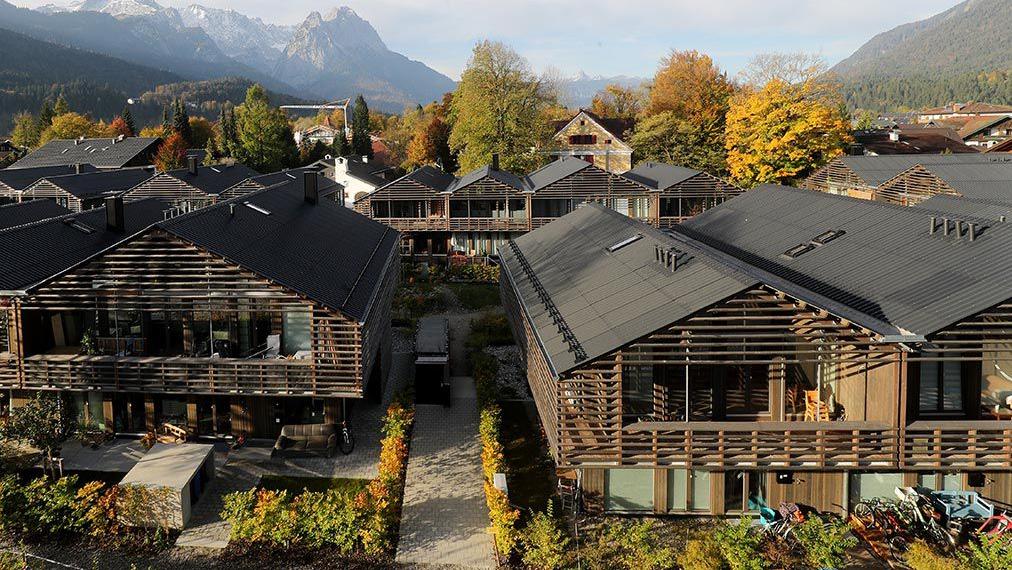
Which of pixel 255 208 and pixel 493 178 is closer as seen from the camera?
pixel 255 208

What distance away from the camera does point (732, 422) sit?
602 inches

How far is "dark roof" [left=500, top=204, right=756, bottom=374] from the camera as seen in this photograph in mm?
14594

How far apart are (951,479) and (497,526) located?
9147 millimetres

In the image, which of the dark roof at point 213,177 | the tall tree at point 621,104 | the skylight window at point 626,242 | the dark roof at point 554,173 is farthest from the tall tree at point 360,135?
the skylight window at point 626,242

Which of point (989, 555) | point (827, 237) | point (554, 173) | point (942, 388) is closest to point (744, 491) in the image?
point (989, 555)

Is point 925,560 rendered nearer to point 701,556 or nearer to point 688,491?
point 701,556

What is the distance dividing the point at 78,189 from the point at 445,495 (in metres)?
44.9

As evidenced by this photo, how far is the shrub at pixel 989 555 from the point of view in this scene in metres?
12.7

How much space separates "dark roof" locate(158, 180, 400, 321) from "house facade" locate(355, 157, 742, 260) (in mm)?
13861

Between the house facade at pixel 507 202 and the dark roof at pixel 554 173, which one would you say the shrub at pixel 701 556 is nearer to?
the house facade at pixel 507 202

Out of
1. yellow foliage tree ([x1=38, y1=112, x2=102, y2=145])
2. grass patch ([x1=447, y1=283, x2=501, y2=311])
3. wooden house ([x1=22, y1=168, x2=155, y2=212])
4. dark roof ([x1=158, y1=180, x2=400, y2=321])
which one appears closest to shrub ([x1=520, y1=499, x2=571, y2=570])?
dark roof ([x1=158, y1=180, x2=400, y2=321])

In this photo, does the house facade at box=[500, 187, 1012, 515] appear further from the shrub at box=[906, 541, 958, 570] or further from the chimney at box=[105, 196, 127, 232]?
the chimney at box=[105, 196, 127, 232]

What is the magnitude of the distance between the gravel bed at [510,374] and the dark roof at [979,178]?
25.8 metres

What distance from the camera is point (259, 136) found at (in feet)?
261
